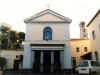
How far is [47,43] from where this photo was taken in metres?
27.9

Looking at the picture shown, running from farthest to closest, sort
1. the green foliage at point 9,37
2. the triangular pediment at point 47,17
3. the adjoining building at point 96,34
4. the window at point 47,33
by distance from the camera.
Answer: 1. the green foliage at point 9,37
2. the triangular pediment at point 47,17
3. the window at point 47,33
4. the adjoining building at point 96,34

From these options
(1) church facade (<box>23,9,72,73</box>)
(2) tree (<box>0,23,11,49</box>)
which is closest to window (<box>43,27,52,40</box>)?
(1) church facade (<box>23,9,72,73</box>)

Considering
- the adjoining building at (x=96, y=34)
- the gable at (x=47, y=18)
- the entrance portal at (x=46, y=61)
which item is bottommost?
the entrance portal at (x=46, y=61)

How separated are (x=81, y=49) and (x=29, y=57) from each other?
11968 mm

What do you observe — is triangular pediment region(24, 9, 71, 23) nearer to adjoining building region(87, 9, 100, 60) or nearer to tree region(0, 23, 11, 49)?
adjoining building region(87, 9, 100, 60)

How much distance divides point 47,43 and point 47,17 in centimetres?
443

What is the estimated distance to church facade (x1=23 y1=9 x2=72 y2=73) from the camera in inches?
1067

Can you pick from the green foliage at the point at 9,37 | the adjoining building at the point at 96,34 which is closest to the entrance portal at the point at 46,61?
the adjoining building at the point at 96,34

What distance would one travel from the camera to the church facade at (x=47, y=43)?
88.9 ft

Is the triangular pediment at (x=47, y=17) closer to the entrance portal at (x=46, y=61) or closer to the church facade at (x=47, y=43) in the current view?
the church facade at (x=47, y=43)

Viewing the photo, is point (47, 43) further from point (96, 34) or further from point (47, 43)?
point (96, 34)

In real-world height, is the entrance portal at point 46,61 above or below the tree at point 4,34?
below

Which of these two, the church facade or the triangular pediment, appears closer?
the church facade

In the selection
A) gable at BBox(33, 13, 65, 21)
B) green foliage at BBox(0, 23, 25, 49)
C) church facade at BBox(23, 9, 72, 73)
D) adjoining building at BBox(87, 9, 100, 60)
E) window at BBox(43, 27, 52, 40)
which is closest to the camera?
adjoining building at BBox(87, 9, 100, 60)
